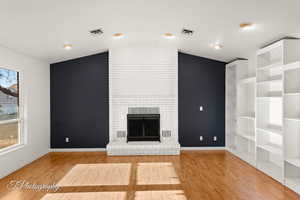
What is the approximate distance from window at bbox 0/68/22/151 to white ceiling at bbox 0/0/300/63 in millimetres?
635

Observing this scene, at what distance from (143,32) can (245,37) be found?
2031 millimetres

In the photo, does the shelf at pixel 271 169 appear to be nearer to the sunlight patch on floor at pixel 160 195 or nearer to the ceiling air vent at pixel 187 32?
the sunlight patch on floor at pixel 160 195

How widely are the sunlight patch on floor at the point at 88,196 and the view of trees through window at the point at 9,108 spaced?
1.84 meters

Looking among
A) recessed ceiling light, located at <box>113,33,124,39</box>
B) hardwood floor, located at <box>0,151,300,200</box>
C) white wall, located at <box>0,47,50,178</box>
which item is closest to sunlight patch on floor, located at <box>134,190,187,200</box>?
hardwood floor, located at <box>0,151,300,200</box>

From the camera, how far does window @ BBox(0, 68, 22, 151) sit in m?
4.55

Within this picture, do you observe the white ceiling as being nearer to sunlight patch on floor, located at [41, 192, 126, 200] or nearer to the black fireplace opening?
the black fireplace opening

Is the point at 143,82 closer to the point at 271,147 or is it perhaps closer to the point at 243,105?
the point at 243,105

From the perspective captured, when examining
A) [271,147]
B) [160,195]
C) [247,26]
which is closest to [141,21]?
[247,26]

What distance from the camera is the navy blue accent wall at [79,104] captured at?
657 cm

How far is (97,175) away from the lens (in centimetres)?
448

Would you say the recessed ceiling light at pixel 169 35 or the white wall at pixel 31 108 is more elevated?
the recessed ceiling light at pixel 169 35

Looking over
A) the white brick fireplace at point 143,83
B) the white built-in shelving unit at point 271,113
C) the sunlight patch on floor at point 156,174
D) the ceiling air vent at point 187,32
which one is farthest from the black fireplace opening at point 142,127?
the ceiling air vent at point 187,32

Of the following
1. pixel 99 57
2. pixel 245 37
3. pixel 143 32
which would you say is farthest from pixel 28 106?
pixel 245 37

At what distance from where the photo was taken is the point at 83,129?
21.6 ft
